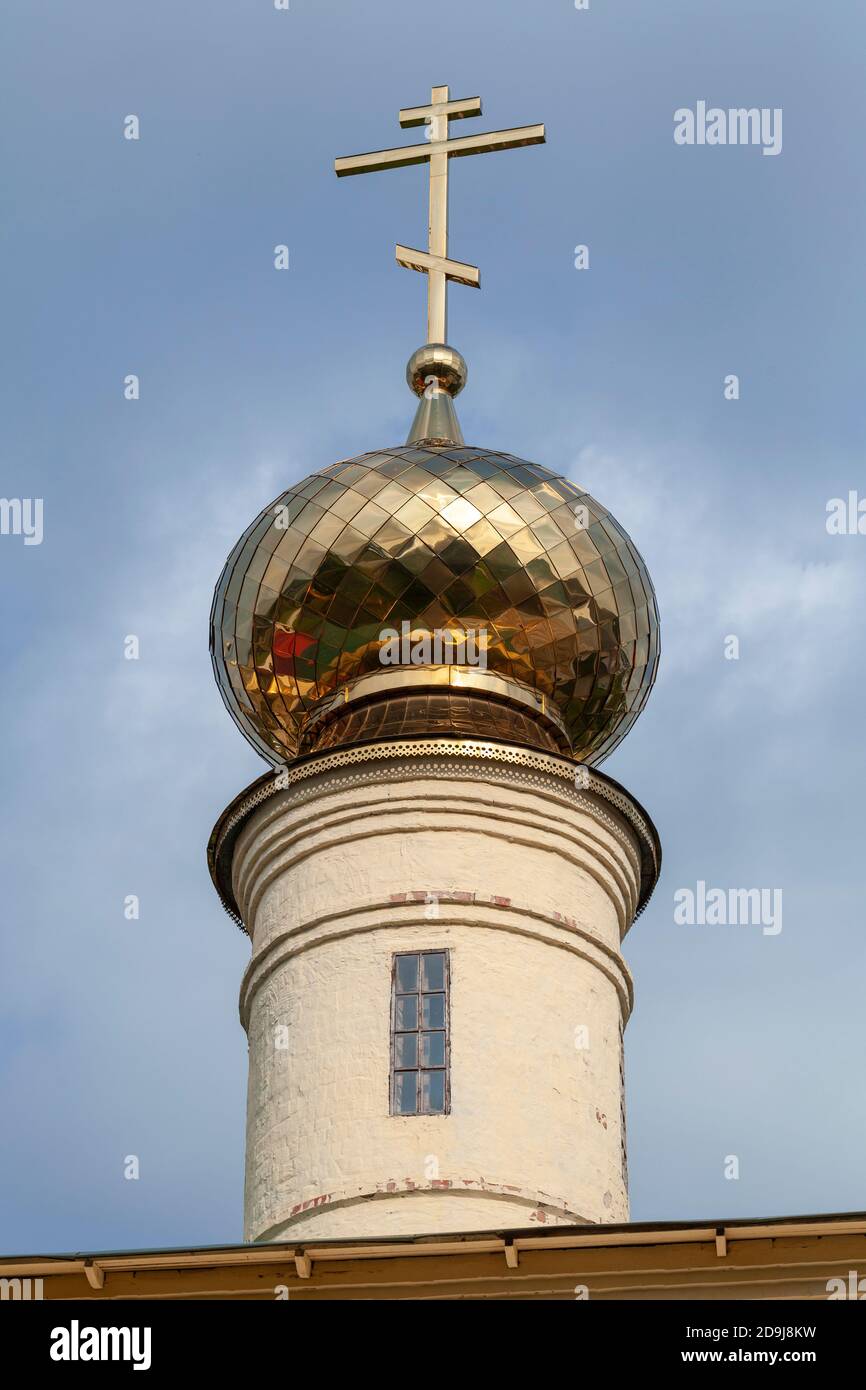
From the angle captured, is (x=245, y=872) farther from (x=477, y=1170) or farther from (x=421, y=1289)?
(x=421, y=1289)

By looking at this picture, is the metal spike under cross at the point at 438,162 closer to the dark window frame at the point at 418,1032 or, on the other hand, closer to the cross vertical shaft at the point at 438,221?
the cross vertical shaft at the point at 438,221

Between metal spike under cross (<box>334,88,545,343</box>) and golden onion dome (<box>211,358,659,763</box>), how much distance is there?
182 centimetres

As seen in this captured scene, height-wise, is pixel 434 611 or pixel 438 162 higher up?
pixel 438 162

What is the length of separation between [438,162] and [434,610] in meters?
4.36

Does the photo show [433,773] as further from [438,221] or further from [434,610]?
[438,221]

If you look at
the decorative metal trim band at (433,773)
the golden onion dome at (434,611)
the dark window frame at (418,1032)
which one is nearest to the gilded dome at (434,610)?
the golden onion dome at (434,611)

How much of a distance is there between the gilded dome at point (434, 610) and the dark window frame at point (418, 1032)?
1615 millimetres

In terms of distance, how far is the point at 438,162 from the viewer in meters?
18.5

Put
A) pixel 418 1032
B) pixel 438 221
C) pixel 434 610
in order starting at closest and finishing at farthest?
1. pixel 418 1032
2. pixel 434 610
3. pixel 438 221

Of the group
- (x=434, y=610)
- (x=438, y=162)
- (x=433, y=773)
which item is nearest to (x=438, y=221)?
(x=438, y=162)

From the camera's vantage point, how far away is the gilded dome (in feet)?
51.8

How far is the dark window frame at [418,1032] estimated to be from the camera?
13.7 meters

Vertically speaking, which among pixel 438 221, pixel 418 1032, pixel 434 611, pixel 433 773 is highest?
pixel 438 221
